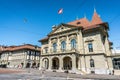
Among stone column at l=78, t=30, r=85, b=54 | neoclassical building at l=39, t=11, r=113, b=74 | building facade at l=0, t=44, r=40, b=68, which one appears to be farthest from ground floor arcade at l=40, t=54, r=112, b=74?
building facade at l=0, t=44, r=40, b=68

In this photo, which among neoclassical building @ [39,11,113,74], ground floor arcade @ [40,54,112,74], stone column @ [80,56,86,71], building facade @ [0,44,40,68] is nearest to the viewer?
ground floor arcade @ [40,54,112,74]

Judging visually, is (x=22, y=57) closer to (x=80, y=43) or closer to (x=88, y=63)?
(x=80, y=43)

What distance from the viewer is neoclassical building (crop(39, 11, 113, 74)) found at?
30317 mm

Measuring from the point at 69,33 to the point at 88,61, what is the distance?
9.72m

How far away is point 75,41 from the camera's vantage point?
34.6 m

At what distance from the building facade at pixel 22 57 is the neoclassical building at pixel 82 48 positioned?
72.9 feet

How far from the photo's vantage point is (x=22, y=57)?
5866 centimetres

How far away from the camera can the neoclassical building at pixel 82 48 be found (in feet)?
99.5

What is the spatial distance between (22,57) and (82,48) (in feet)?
117

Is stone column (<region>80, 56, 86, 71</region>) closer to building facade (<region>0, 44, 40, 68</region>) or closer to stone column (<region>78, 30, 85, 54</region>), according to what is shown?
stone column (<region>78, 30, 85, 54</region>)

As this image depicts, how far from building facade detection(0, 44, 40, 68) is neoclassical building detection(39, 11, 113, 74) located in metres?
22.2

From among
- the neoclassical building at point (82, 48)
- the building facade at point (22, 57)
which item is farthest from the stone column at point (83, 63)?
the building facade at point (22, 57)

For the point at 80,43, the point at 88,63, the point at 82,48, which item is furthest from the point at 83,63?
the point at 80,43

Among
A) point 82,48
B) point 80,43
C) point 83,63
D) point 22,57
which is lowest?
point 83,63
